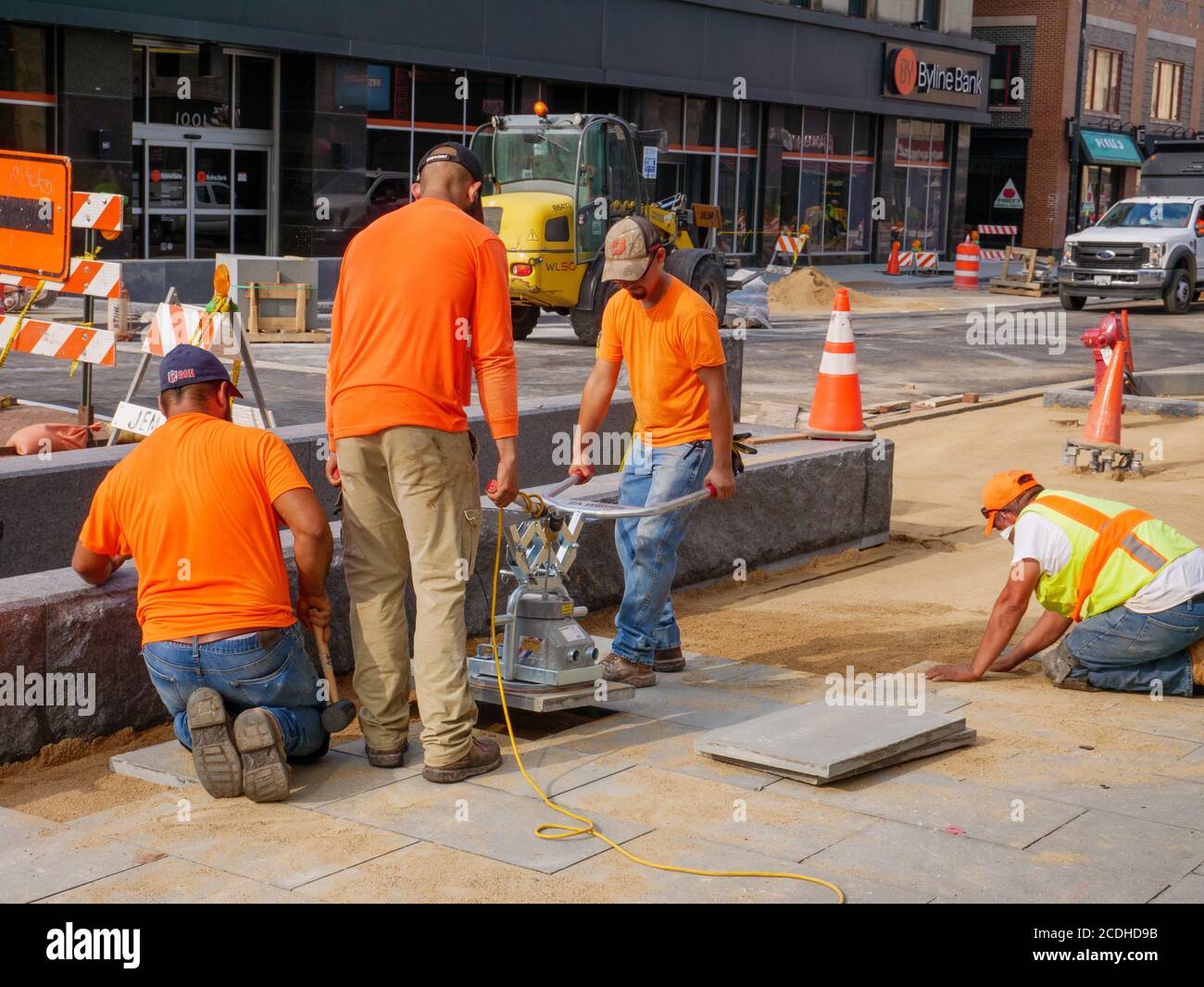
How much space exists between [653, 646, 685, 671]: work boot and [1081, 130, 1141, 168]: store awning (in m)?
44.8

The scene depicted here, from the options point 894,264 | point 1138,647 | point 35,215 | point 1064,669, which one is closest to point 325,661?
point 1064,669

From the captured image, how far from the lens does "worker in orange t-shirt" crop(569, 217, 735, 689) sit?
6.27 metres

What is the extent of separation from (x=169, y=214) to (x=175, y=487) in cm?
2134

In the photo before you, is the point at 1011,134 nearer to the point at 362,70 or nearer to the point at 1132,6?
the point at 1132,6

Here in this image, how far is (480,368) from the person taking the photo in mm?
5035

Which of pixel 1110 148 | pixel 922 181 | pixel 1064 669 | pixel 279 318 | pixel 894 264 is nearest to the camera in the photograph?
pixel 1064 669

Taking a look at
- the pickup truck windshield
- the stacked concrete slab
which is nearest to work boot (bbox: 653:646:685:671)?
the stacked concrete slab

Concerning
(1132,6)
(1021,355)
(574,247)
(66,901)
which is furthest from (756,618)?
(1132,6)

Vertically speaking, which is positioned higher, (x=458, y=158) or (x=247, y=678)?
(x=458, y=158)

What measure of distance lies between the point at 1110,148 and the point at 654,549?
4706cm

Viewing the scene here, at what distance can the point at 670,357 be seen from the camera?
632 centimetres

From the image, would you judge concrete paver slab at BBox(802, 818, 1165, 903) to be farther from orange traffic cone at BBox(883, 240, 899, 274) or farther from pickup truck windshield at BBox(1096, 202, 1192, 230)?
orange traffic cone at BBox(883, 240, 899, 274)

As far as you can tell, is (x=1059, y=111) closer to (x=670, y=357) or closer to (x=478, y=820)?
(x=670, y=357)

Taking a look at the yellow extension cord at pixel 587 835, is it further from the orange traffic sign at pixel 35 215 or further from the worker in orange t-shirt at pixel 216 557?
the orange traffic sign at pixel 35 215
